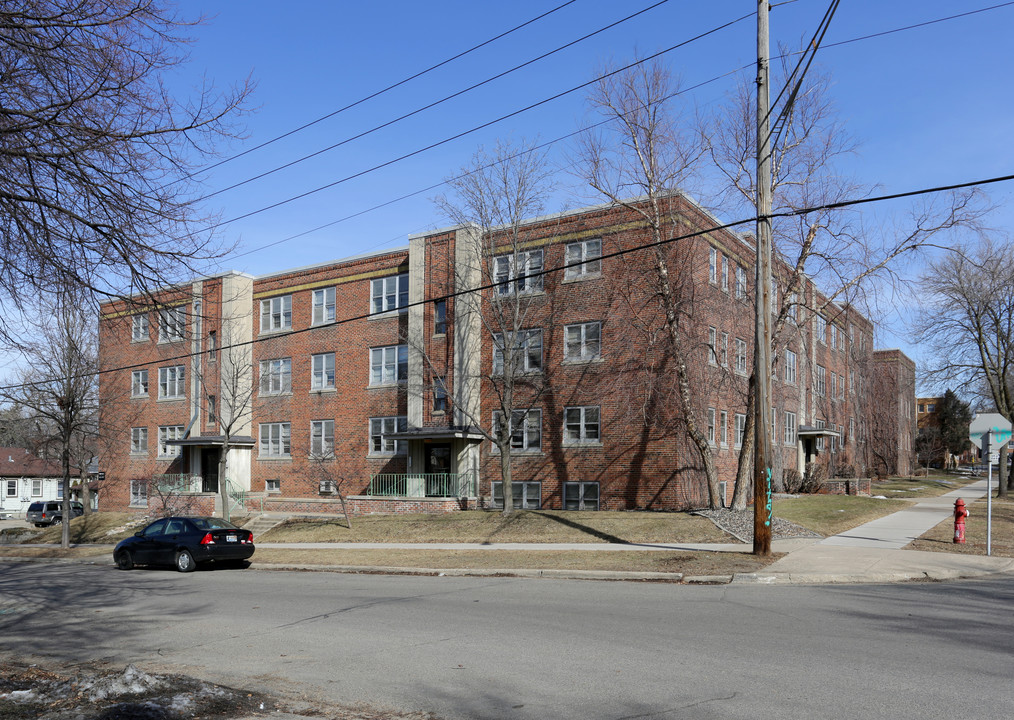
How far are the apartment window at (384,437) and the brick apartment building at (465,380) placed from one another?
6 cm

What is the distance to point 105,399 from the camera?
38.3 meters

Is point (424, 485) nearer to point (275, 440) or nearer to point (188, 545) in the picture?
point (275, 440)

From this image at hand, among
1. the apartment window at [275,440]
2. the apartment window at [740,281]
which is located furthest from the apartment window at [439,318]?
the apartment window at [740,281]

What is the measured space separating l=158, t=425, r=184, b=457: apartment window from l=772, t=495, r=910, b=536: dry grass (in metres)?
29.5

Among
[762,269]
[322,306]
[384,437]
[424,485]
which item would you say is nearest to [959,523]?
[762,269]

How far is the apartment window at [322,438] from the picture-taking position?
37312 millimetres

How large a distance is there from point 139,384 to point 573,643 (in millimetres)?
41223

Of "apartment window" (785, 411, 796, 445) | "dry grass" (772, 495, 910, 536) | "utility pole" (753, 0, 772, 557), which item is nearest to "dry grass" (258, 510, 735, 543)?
"dry grass" (772, 495, 910, 536)

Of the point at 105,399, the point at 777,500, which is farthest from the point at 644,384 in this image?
the point at 105,399

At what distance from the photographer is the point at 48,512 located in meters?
53.2

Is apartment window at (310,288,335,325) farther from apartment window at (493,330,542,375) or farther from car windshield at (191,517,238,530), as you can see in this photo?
car windshield at (191,517,238,530)

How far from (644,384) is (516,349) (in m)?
5.13

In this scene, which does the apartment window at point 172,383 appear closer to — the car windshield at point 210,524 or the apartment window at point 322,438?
the apartment window at point 322,438

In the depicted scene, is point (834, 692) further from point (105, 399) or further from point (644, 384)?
point (105, 399)
